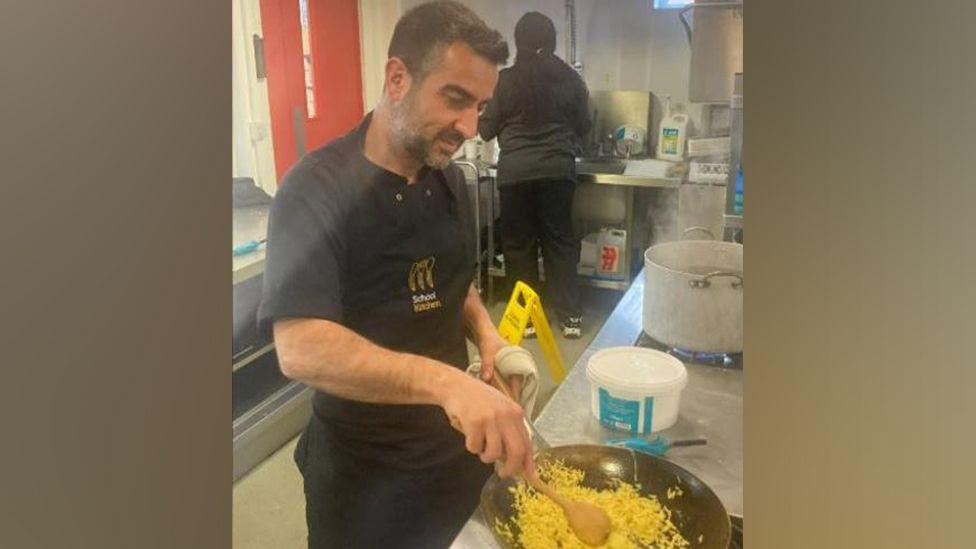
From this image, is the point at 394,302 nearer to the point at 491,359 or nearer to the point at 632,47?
the point at 491,359

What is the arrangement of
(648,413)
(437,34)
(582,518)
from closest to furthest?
(437,34) → (582,518) → (648,413)

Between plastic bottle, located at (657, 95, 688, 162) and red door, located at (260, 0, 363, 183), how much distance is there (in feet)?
0.92

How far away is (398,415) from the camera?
655mm

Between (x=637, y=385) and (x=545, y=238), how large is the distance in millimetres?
200

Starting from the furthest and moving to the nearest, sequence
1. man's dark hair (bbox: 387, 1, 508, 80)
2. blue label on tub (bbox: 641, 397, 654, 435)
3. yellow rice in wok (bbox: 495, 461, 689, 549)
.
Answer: blue label on tub (bbox: 641, 397, 654, 435), yellow rice in wok (bbox: 495, 461, 689, 549), man's dark hair (bbox: 387, 1, 508, 80)

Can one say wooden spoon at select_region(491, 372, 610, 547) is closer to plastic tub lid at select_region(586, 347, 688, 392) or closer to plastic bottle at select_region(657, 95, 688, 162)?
plastic tub lid at select_region(586, 347, 688, 392)

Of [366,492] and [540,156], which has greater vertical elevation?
[540,156]

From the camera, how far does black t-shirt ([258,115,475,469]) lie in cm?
61

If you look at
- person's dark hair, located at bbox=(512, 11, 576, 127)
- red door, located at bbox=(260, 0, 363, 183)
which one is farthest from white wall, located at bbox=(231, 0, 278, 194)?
person's dark hair, located at bbox=(512, 11, 576, 127)

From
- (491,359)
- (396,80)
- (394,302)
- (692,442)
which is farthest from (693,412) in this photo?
(396,80)

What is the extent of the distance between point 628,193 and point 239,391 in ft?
1.36

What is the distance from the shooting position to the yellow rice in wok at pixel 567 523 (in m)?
0.70

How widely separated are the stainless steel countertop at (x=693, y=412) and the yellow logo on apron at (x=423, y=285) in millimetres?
187
